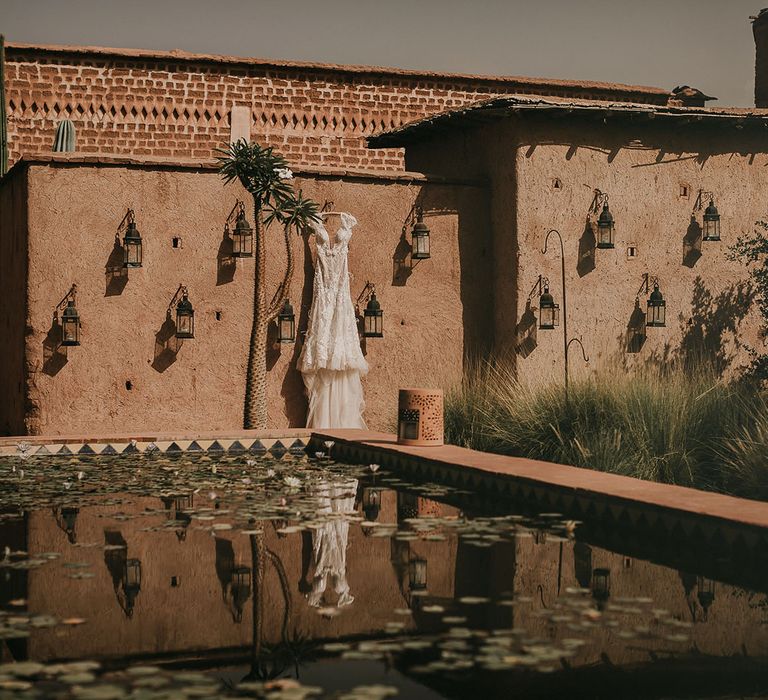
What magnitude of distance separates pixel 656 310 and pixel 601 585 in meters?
8.29

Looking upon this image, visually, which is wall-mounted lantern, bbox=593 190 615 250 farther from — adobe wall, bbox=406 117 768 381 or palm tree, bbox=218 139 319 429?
palm tree, bbox=218 139 319 429

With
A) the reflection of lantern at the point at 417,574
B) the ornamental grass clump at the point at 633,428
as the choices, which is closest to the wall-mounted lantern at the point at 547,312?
the ornamental grass clump at the point at 633,428

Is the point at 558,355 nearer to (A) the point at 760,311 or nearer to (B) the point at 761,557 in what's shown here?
(A) the point at 760,311

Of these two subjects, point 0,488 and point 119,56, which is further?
point 119,56

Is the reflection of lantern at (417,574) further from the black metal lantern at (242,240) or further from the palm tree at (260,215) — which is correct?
the black metal lantern at (242,240)

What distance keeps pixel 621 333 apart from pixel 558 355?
0.80 meters

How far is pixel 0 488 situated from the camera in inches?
337

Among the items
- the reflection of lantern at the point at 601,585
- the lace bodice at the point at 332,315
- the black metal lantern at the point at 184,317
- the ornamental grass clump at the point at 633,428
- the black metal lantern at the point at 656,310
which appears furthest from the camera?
the black metal lantern at the point at 656,310

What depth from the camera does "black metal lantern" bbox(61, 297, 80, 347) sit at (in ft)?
39.8

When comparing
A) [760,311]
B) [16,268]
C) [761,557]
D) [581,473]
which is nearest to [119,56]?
[16,268]

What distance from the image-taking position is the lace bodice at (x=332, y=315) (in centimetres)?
1283

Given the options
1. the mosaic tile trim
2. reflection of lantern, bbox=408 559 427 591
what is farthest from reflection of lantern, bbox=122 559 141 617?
the mosaic tile trim

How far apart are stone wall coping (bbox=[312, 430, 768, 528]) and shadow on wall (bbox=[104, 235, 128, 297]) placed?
10.9 feet

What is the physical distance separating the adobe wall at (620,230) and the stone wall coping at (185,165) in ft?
2.62
